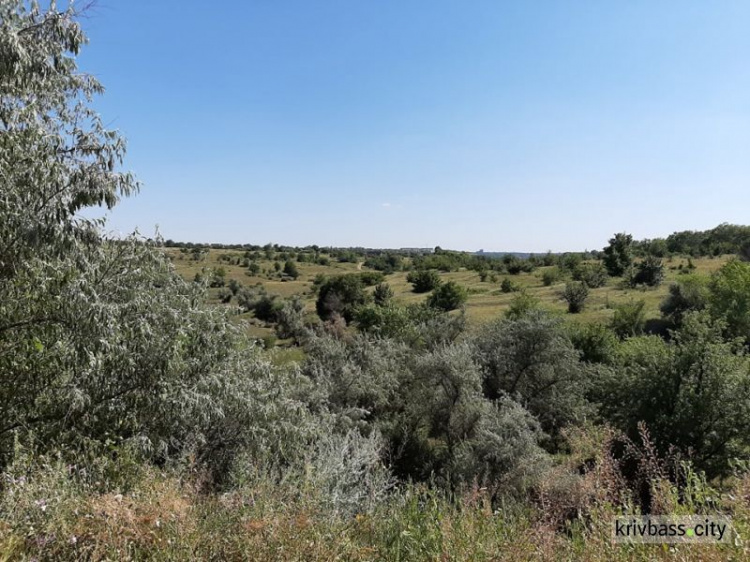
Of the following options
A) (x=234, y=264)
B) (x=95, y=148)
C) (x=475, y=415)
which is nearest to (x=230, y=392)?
(x=95, y=148)

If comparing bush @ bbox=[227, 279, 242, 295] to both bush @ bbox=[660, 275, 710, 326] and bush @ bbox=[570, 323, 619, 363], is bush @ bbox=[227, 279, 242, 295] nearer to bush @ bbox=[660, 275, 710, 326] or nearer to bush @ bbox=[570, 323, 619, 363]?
bush @ bbox=[570, 323, 619, 363]

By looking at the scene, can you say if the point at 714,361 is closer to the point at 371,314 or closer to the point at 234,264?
the point at 371,314

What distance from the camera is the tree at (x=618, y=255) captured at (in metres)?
49.7

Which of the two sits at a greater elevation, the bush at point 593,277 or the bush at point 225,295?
the bush at point 593,277

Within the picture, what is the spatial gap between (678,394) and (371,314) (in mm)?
23776

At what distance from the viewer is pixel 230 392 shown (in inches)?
272

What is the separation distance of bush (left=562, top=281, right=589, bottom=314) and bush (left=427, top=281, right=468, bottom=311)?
9645 millimetres

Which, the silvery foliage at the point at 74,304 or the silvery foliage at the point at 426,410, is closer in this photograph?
the silvery foliage at the point at 74,304

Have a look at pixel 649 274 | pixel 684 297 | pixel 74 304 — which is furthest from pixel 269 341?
pixel 649 274

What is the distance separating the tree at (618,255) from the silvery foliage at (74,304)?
172 ft

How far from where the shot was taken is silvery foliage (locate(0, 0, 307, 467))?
400 cm

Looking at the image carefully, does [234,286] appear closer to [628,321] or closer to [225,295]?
[225,295]

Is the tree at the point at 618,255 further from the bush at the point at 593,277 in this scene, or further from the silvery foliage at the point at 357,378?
the silvery foliage at the point at 357,378

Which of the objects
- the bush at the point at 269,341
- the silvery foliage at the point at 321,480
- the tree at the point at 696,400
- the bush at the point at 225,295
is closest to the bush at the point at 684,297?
the tree at the point at 696,400
